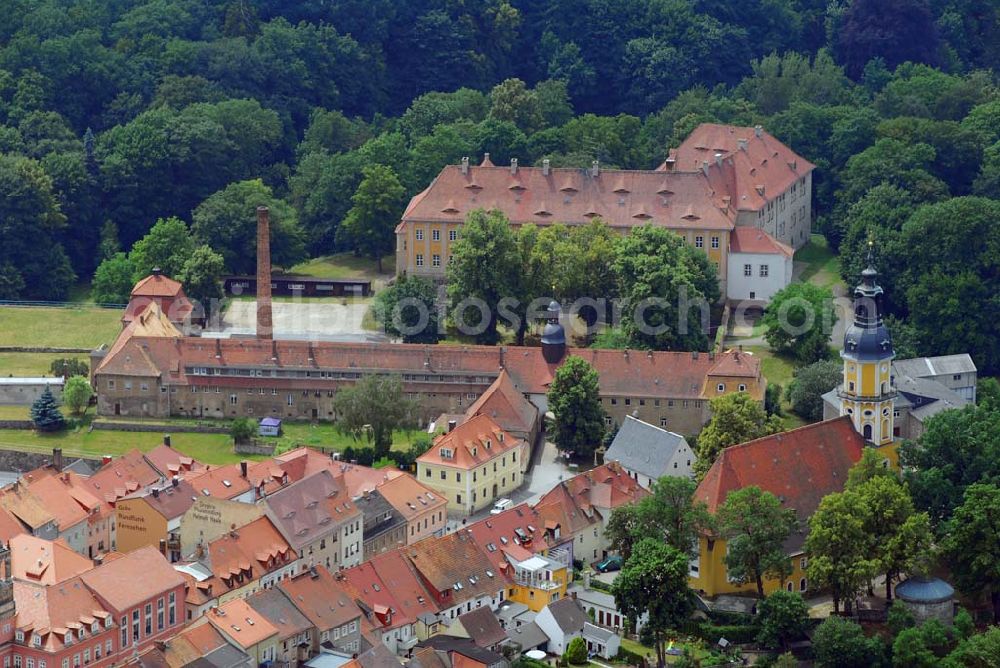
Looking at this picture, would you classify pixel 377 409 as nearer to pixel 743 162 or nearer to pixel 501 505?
pixel 501 505

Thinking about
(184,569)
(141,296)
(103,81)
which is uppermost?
(103,81)

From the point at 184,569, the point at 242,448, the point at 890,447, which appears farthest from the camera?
the point at 242,448

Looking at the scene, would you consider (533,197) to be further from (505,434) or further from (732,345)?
(505,434)

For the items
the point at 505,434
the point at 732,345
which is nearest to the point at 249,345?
the point at 505,434

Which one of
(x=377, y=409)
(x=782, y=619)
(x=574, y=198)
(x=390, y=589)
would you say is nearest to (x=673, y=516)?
(x=782, y=619)

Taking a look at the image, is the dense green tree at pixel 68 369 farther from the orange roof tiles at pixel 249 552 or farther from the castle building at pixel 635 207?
the orange roof tiles at pixel 249 552

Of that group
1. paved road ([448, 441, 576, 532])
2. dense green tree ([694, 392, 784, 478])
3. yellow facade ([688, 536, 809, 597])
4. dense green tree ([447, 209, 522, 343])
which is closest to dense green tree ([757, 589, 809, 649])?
yellow facade ([688, 536, 809, 597])

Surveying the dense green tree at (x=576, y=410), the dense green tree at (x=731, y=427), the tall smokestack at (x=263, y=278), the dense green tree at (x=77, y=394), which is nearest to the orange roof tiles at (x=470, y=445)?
the dense green tree at (x=576, y=410)
